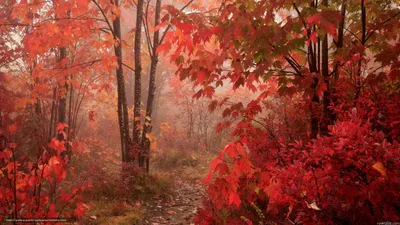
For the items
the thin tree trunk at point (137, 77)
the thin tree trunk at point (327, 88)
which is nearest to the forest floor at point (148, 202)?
the thin tree trunk at point (137, 77)

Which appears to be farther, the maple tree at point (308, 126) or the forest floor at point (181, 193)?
the forest floor at point (181, 193)

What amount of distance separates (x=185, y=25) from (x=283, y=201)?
2.43 metres

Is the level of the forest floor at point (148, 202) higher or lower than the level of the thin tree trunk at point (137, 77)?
lower

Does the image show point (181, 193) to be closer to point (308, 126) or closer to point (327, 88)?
point (308, 126)

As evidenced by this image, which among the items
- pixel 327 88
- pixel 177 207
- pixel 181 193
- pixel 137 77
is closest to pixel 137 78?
pixel 137 77

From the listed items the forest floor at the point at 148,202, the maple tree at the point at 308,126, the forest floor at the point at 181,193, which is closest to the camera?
the maple tree at the point at 308,126

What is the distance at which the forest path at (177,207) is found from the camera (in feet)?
19.1

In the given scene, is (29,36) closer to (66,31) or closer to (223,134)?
(66,31)

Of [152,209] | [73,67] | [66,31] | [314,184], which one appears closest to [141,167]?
[152,209]

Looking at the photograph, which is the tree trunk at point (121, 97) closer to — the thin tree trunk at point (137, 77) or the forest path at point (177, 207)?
the thin tree trunk at point (137, 77)

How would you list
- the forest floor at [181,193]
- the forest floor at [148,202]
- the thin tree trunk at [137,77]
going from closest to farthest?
the forest floor at [148,202] < the forest floor at [181,193] < the thin tree trunk at [137,77]

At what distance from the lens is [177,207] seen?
6668 millimetres

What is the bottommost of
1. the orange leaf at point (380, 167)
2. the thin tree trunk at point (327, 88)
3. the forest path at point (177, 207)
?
the forest path at point (177, 207)

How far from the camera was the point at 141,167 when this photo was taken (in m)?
7.49
